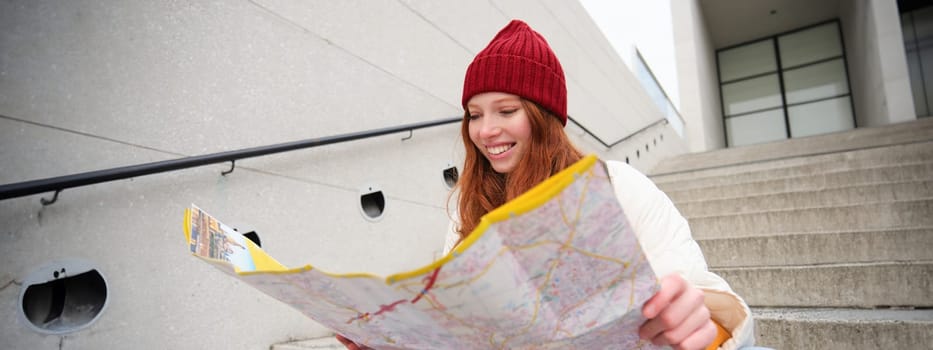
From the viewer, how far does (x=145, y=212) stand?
1524mm

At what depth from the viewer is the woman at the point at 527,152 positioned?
806 mm

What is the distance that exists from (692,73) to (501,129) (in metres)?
10.8

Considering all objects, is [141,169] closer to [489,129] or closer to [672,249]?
[489,129]

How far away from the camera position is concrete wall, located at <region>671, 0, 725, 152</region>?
10633mm

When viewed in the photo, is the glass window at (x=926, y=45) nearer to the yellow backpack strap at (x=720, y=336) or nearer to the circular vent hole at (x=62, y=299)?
the yellow backpack strap at (x=720, y=336)

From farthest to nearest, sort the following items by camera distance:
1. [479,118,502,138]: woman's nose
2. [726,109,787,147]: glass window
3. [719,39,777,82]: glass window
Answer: [719,39,777,82]: glass window < [726,109,787,147]: glass window < [479,118,502,138]: woman's nose

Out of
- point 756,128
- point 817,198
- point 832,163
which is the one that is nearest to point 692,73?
point 756,128

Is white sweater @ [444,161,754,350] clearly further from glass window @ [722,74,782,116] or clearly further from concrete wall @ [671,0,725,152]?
glass window @ [722,74,782,116]

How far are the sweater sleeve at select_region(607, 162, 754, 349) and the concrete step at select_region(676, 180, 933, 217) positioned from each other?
103 inches

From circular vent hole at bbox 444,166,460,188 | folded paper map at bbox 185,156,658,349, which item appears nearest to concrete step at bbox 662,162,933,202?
circular vent hole at bbox 444,166,460,188

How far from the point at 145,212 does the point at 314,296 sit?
1194 mm

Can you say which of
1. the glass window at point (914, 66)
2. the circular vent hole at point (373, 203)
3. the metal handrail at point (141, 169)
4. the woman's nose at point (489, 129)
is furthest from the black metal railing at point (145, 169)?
the glass window at point (914, 66)

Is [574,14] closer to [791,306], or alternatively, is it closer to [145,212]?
[791,306]

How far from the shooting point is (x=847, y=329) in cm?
155
